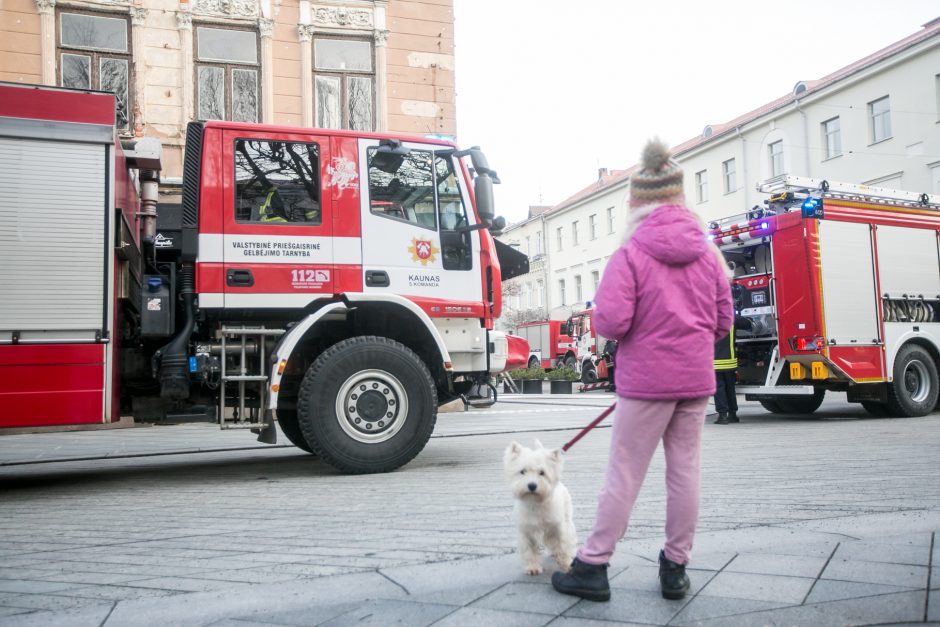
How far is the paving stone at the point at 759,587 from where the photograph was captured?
3.23 m

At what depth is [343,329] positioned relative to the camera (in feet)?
24.5

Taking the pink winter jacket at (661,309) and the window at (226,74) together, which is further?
the window at (226,74)

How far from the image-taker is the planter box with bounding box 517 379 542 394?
86.9 feet

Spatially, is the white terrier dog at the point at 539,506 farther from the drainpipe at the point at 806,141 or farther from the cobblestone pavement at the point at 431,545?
the drainpipe at the point at 806,141

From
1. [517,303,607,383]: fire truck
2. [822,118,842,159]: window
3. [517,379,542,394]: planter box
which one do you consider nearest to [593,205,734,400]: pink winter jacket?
[517,303,607,383]: fire truck

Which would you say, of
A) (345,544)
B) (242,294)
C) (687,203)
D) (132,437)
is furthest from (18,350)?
(132,437)

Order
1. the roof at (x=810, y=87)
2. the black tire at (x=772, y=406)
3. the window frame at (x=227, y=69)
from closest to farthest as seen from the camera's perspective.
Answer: the black tire at (x=772, y=406) < the window frame at (x=227, y=69) < the roof at (x=810, y=87)

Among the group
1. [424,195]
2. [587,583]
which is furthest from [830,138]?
[587,583]

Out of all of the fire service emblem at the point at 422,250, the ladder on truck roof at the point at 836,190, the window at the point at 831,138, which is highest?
the window at the point at 831,138

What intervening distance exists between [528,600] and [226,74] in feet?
49.7

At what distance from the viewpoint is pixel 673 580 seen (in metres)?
3.21

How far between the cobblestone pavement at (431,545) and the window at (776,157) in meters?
31.8

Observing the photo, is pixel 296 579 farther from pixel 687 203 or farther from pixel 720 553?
pixel 687 203

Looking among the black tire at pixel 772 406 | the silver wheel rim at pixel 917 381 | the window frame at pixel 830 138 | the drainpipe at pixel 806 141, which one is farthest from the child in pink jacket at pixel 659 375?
the drainpipe at pixel 806 141
